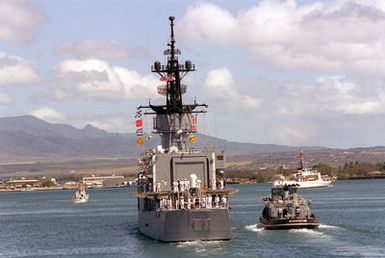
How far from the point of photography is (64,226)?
10450 cm

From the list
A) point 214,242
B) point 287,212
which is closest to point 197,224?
point 214,242

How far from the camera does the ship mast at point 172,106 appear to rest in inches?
3145

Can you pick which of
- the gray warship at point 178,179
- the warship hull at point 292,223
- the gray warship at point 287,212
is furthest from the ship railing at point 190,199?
the gray warship at point 287,212

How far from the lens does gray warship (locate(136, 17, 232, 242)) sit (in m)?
64.3

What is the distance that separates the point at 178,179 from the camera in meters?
72.1

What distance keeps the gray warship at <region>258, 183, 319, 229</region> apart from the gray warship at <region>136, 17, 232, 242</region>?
8.06 m

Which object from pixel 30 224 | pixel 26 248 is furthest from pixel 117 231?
pixel 30 224

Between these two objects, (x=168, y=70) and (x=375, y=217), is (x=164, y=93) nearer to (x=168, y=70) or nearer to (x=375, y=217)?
(x=168, y=70)

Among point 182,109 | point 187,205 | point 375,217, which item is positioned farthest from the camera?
point 375,217

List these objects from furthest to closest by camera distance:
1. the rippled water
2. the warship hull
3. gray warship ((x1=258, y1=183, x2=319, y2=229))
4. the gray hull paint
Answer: gray warship ((x1=258, y1=183, x2=319, y2=229)) → the warship hull → the gray hull paint → the rippled water

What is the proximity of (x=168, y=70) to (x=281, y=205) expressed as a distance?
16217mm

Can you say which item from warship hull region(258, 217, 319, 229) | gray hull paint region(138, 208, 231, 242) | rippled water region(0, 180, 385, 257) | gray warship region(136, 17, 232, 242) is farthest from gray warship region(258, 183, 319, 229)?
gray hull paint region(138, 208, 231, 242)

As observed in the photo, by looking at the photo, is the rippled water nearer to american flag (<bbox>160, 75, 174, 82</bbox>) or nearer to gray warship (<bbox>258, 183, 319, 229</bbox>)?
gray warship (<bbox>258, 183, 319, 229</bbox>)

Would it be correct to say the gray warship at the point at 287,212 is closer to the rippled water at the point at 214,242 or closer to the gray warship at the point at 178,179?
the rippled water at the point at 214,242
